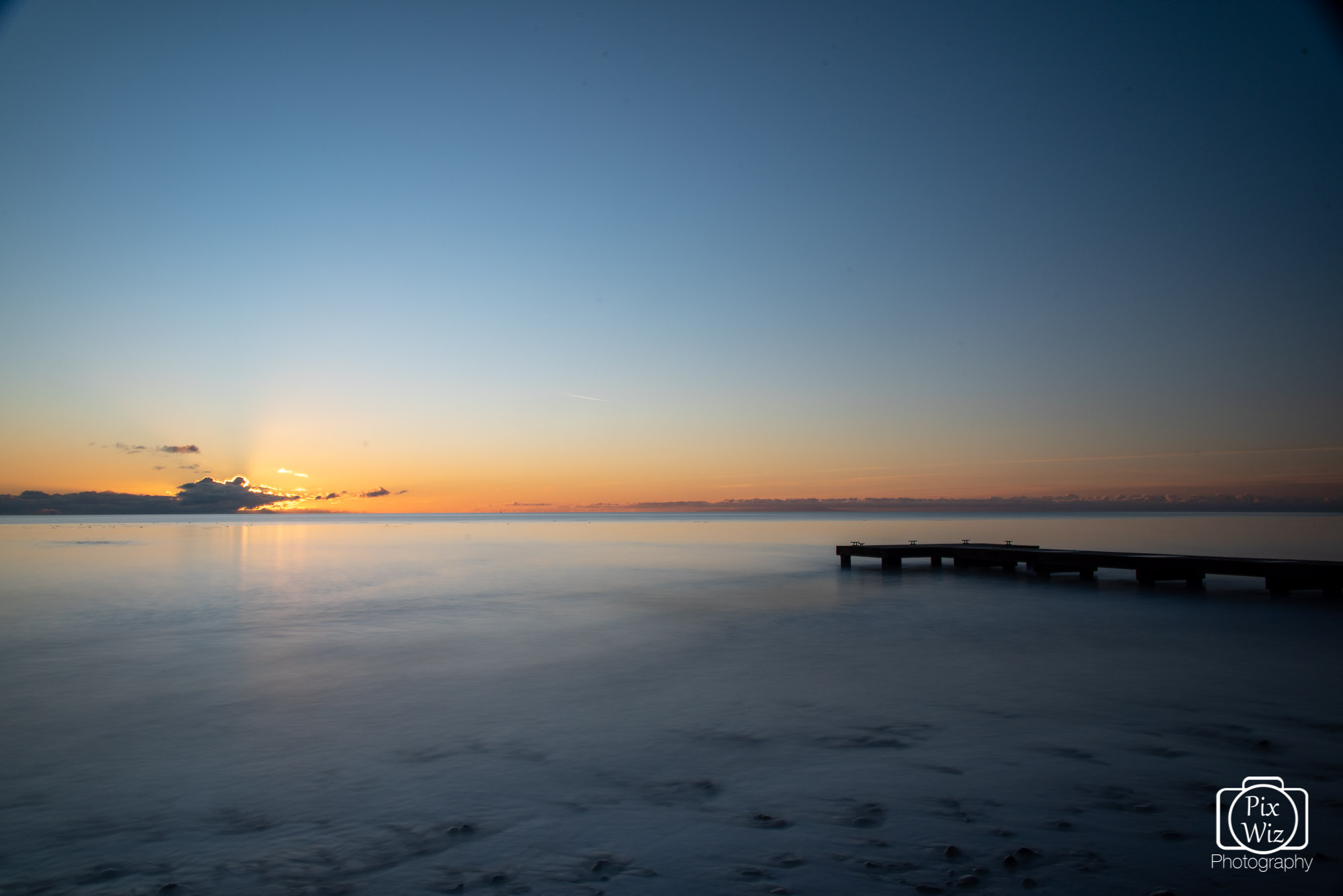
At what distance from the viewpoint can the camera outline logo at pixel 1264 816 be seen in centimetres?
573

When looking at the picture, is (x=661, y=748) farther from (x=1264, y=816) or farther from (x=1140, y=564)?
(x=1140, y=564)

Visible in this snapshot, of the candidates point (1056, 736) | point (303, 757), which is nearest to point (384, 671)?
point (303, 757)

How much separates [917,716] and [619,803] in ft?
15.1

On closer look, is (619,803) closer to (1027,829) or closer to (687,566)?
(1027,829)

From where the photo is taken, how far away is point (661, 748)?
8.54m

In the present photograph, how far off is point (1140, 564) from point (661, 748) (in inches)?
918

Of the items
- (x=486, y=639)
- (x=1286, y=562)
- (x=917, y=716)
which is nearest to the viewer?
(x=917, y=716)

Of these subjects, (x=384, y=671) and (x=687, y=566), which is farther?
(x=687, y=566)

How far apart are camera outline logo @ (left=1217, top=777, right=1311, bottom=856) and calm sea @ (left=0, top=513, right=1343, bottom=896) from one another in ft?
0.47

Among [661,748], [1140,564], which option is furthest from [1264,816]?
[1140,564]

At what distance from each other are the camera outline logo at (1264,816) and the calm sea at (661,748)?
0.47ft

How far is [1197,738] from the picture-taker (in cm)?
839

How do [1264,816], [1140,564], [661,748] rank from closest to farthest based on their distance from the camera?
[1264,816] < [661,748] < [1140,564]

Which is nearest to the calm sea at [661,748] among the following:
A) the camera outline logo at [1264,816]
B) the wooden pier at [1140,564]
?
the camera outline logo at [1264,816]
